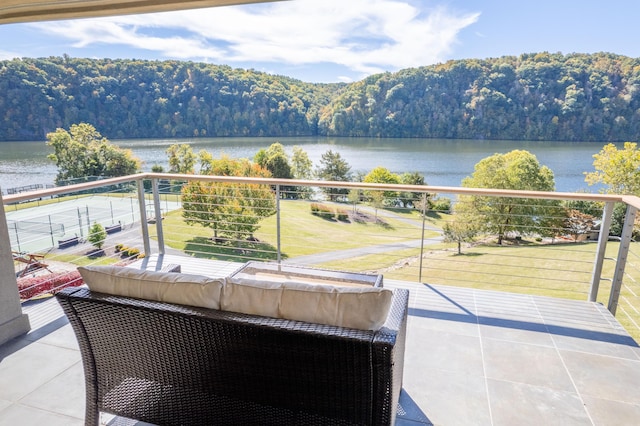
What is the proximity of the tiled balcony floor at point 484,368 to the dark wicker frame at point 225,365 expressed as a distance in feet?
1.62

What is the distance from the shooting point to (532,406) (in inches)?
68.9

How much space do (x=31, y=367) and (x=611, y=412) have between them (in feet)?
9.11

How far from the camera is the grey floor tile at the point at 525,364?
1927 mm

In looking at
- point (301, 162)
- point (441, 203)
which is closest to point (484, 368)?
point (441, 203)

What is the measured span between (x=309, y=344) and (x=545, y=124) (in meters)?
28.8

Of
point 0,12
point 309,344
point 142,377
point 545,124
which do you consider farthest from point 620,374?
point 545,124

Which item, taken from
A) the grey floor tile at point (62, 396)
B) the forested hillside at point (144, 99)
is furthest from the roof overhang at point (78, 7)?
the forested hillside at point (144, 99)

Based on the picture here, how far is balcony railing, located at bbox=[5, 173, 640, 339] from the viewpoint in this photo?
2.86 metres

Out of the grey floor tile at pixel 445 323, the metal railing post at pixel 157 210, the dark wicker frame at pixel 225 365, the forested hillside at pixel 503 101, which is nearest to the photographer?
the dark wicker frame at pixel 225 365

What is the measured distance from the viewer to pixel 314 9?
1817 centimetres

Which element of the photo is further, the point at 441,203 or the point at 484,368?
the point at 441,203

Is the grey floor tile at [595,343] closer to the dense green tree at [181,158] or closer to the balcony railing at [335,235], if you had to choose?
the balcony railing at [335,235]

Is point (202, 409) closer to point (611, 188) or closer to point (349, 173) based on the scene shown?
point (611, 188)

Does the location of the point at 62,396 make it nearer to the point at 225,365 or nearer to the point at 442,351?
the point at 225,365
